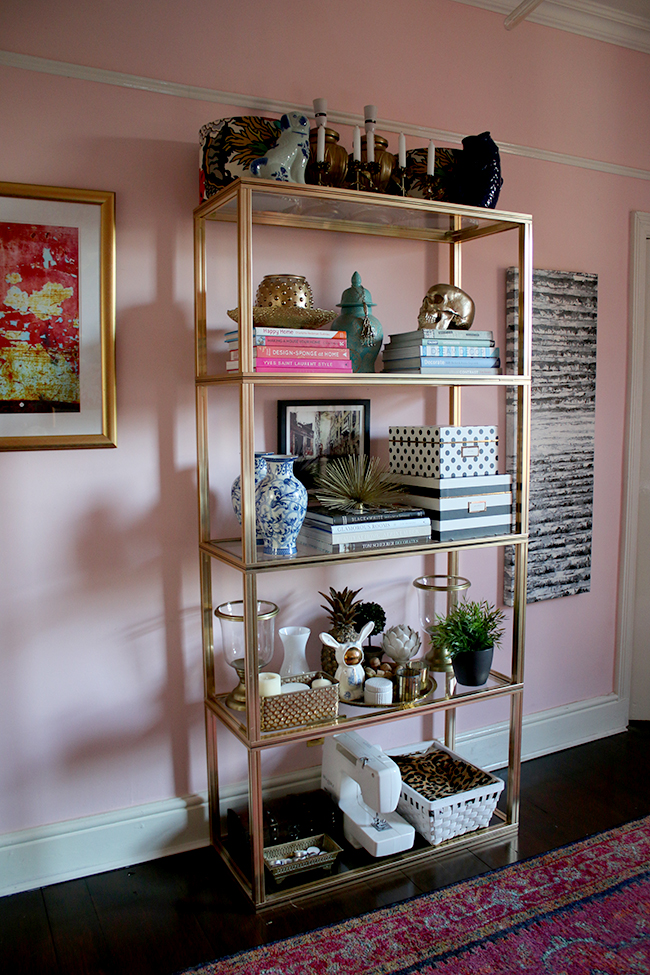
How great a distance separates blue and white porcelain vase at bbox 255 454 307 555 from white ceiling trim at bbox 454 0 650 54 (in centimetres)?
172

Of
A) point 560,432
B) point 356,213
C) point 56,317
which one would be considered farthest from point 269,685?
point 560,432

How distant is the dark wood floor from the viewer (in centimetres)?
182

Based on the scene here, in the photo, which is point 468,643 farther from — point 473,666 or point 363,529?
point 363,529

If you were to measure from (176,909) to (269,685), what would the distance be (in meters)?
0.63

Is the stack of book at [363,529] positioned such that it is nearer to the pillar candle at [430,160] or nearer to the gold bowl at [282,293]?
the gold bowl at [282,293]

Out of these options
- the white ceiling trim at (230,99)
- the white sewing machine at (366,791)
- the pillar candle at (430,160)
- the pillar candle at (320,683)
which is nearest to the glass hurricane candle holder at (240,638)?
the pillar candle at (320,683)

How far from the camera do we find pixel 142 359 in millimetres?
2131

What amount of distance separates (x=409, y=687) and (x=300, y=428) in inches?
32.9

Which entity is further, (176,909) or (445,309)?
(445,309)

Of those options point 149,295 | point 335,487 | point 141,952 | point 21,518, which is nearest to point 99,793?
point 141,952

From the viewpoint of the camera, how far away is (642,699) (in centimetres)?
319

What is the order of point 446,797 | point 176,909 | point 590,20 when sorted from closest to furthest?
point 176,909 < point 446,797 < point 590,20

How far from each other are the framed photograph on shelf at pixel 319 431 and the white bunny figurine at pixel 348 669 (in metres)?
0.49

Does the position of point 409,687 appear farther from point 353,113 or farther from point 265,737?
point 353,113
